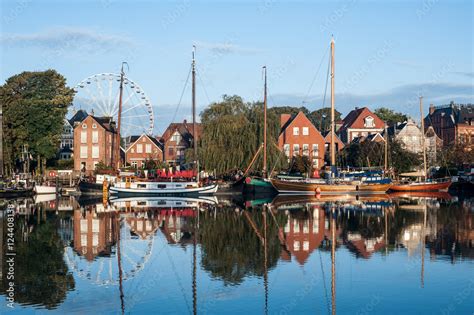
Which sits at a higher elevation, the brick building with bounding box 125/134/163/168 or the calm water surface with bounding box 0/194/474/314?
the brick building with bounding box 125/134/163/168

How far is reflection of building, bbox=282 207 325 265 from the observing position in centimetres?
2692

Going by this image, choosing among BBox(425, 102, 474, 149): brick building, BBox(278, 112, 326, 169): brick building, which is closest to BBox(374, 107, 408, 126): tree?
BBox(425, 102, 474, 149): brick building

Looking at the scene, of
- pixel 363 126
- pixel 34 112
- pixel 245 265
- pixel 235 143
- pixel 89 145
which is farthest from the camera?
pixel 363 126

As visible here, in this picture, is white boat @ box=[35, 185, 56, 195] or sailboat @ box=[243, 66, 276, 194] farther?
white boat @ box=[35, 185, 56, 195]

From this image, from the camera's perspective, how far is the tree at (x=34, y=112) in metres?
80.4

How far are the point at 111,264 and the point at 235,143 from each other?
50.1m

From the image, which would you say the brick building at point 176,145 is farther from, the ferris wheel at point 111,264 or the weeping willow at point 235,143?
the ferris wheel at point 111,264

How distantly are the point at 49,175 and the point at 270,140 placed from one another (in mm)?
29546

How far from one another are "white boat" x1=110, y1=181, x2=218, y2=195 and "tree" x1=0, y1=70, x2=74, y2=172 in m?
16.6

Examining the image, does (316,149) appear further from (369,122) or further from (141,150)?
(141,150)

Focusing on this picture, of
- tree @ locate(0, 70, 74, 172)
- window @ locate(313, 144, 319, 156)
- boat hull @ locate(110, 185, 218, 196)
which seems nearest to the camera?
boat hull @ locate(110, 185, 218, 196)

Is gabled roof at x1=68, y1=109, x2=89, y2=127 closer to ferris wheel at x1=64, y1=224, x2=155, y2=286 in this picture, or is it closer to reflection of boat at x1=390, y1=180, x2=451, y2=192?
reflection of boat at x1=390, y1=180, x2=451, y2=192

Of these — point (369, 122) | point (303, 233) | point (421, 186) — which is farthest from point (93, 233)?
point (369, 122)

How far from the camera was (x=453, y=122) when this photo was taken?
109 metres
